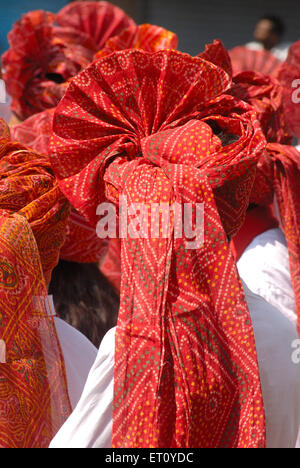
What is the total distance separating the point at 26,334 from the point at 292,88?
4.35ft

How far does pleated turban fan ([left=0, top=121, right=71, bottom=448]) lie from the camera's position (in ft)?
4.72

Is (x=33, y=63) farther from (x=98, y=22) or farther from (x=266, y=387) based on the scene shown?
(x=266, y=387)

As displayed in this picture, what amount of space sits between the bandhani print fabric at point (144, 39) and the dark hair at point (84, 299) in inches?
35.6

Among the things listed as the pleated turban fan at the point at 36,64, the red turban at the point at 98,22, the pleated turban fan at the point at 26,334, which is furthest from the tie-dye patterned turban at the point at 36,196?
the red turban at the point at 98,22

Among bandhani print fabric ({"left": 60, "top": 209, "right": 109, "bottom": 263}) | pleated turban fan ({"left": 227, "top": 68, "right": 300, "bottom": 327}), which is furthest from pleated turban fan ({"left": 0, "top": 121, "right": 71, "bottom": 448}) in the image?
pleated turban fan ({"left": 227, "top": 68, "right": 300, "bottom": 327})

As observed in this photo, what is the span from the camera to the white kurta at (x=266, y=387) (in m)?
1.28

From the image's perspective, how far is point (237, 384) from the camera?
4.30ft

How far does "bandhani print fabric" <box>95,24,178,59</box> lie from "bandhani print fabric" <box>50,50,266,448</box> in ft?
3.34

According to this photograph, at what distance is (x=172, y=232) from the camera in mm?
1321

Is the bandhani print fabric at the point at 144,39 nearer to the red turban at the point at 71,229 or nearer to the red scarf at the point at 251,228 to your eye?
the red turban at the point at 71,229

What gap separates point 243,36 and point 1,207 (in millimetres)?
7139

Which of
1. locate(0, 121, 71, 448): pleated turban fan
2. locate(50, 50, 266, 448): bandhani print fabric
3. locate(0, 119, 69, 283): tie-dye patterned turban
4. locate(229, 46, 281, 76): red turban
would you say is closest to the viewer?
locate(50, 50, 266, 448): bandhani print fabric

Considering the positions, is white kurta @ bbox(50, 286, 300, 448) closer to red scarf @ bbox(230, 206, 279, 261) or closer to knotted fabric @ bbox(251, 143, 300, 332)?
knotted fabric @ bbox(251, 143, 300, 332)

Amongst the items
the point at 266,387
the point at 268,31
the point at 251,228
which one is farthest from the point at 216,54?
the point at 268,31
